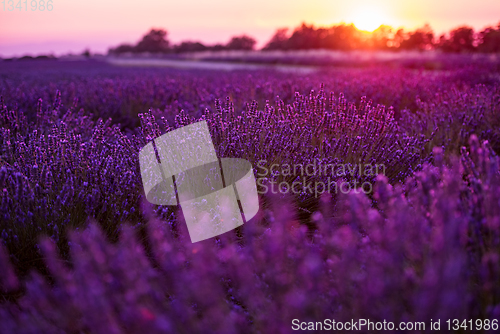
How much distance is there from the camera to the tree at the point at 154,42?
65125 millimetres

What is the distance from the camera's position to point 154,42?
219 ft

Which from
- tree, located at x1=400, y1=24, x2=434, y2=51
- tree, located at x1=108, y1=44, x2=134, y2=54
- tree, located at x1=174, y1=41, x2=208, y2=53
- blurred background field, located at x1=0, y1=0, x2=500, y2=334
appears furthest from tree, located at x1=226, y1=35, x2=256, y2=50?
blurred background field, located at x1=0, y1=0, x2=500, y2=334

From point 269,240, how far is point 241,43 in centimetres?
5911

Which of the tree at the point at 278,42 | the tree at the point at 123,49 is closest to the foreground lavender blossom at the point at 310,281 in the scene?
the tree at the point at 278,42

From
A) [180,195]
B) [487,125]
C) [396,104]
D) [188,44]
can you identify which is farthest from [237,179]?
[188,44]

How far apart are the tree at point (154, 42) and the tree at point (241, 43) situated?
14.2 meters

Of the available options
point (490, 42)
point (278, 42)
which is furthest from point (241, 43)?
point (490, 42)

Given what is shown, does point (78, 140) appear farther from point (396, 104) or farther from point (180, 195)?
point (396, 104)

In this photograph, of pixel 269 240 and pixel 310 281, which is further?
pixel 269 240

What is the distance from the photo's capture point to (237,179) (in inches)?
93.6

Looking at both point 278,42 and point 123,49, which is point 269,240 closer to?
point 278,42

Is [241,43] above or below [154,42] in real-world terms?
below

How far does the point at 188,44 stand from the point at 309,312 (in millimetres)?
63614

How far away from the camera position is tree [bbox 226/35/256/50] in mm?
56562
